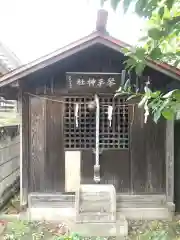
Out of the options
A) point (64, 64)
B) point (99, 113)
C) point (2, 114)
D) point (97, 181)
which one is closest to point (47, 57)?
point (64, 64)

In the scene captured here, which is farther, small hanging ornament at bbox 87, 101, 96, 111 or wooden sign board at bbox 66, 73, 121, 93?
small hanging ornament at bbox 87, 101, 96, 111

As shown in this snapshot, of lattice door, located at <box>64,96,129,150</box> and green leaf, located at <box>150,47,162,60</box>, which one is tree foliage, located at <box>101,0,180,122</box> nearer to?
green leaf, located at <box>150,47,162,60</box>

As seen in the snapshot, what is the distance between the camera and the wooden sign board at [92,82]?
24.7ft

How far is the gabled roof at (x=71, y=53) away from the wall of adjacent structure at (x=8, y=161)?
7.65 feet

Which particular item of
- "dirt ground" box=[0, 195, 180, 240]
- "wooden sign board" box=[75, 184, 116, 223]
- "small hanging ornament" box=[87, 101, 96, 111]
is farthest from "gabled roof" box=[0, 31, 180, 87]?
"dirt ground" box=[0, 195, 180, 240]

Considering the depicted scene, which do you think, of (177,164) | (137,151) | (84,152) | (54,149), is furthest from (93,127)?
(177,164)

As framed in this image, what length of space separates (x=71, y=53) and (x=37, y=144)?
230 cm

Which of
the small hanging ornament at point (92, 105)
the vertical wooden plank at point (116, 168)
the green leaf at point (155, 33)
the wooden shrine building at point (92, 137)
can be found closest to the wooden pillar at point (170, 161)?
the wooden shrine building at point (92, 137)

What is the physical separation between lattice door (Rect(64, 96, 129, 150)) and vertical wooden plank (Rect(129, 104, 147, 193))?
14 centimetres

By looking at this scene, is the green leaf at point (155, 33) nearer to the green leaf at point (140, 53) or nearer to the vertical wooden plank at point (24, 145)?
the green leaf at point (140, 53)

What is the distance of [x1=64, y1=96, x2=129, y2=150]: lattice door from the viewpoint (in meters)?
7.71

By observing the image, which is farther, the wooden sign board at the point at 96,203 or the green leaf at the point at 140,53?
the wooden sign board at the point at 96,203

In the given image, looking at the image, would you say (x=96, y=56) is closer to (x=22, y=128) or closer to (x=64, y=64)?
(x=64, y=64)

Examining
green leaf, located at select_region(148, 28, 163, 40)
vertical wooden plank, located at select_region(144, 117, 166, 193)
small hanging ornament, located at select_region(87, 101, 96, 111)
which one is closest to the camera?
green leaf, located at select_region(148, 28, 163, 40)
